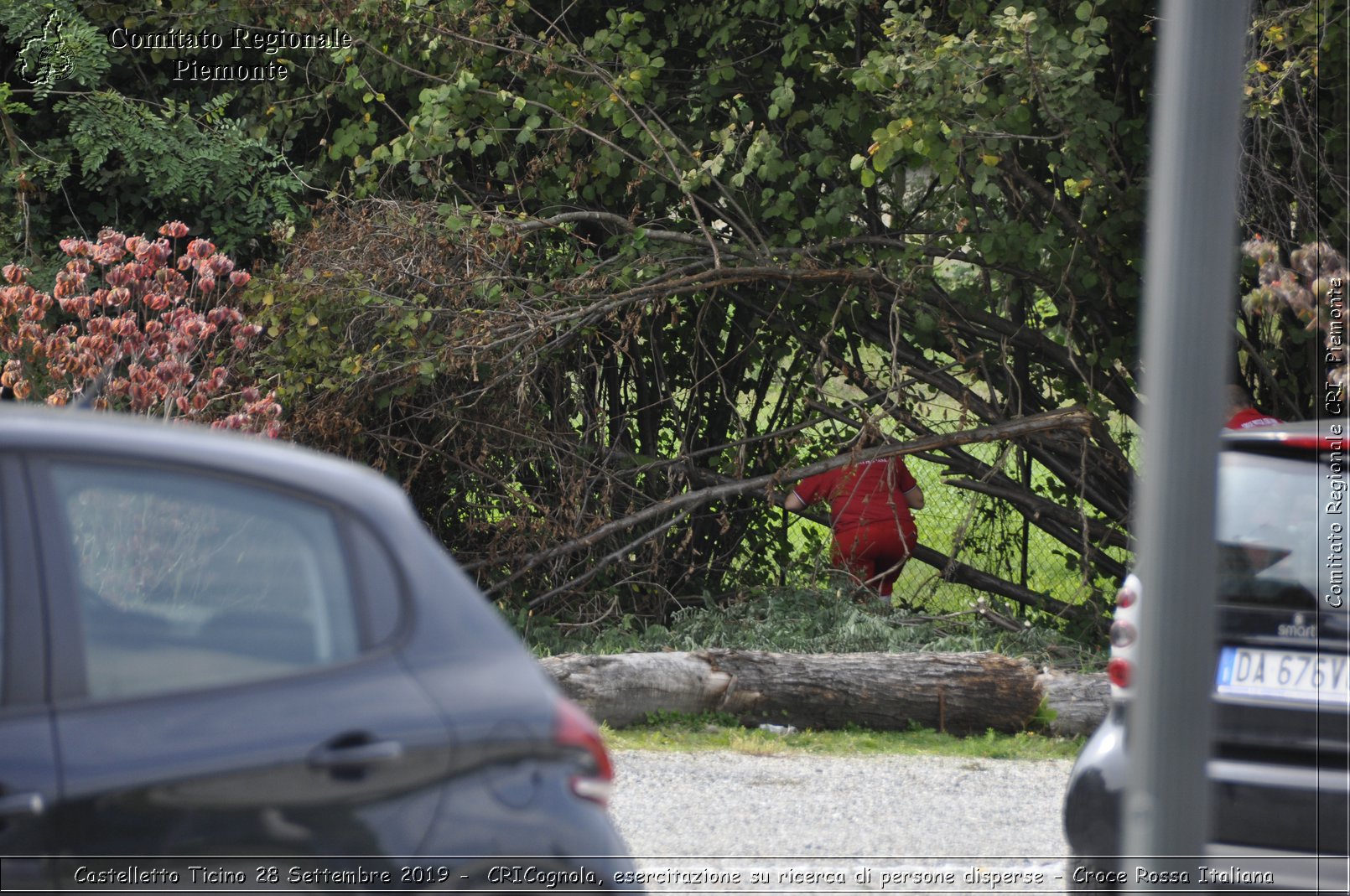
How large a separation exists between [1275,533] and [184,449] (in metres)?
2.84

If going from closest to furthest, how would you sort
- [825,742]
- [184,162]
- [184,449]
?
[184,449]
[825,742]
[184,162]

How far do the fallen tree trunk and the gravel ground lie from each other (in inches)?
25.1

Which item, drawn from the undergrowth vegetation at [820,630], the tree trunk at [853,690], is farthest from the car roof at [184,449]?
the undergrowth vegetation at [820,630]

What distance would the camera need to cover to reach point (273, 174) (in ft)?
32.5

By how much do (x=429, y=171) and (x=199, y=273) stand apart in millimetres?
2095

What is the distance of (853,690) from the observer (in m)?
7.21

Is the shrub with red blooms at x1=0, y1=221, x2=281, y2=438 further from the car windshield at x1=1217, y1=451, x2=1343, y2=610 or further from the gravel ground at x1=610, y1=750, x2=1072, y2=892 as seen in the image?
the car windshield at x1=1217, y1=451, x2=1343, y2=610

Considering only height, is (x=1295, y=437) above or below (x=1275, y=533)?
above

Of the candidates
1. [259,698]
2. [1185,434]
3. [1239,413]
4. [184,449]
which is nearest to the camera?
[1185,434]

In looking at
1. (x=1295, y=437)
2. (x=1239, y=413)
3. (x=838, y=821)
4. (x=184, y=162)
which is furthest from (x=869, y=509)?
(x=1295, y=437)

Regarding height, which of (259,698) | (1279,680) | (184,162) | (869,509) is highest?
(184,162)

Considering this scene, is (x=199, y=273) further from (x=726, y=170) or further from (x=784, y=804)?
(x=784, y=804)

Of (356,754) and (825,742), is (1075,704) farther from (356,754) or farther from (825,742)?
(356,754)

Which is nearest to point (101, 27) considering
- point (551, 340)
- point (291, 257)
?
point (291, 257)
